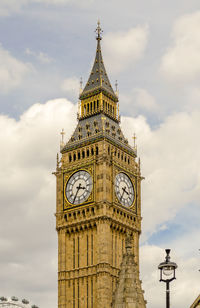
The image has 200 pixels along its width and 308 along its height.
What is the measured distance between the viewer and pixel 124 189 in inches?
4200

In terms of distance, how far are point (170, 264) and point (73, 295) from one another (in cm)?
6902

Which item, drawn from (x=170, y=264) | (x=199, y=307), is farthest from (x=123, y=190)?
(x=170, y=264)

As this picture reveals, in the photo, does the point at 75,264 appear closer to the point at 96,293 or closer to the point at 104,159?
the point at 96,293

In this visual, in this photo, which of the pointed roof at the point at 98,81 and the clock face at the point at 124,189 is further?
the pointed roof at the point at 98,81

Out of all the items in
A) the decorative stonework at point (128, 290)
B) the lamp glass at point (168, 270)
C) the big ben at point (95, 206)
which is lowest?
the lamp glass at point (168, 270)

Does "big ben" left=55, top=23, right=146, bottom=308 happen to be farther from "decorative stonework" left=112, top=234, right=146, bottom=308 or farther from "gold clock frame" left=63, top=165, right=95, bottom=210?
"decorative stonework" left=112, top=234, right=146, bottom=308

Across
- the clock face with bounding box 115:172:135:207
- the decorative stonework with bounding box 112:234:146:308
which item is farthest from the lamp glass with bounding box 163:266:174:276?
the clock face with bounding box 115:172:135:207

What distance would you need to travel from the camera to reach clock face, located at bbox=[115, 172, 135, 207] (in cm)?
10550

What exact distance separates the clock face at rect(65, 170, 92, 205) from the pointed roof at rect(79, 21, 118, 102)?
1413cm

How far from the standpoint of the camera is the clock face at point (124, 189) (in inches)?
4154

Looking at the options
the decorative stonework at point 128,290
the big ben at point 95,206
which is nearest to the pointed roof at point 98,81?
the big ben at point 95,206

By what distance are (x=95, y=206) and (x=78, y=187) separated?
4.69 metres

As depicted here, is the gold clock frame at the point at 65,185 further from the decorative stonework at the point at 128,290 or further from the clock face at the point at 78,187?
the decorative stonework at the point at 128,290

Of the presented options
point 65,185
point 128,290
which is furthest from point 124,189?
point 128,290
